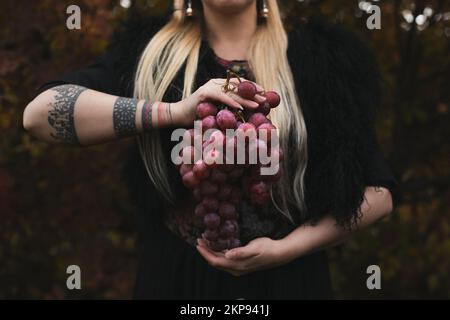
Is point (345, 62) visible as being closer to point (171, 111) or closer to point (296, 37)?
point (296, 37)

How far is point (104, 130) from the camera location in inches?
64.9

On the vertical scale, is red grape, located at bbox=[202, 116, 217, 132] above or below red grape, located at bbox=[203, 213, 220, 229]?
above

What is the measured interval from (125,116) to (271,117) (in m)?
0.33

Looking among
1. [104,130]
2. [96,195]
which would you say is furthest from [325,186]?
[96,195]

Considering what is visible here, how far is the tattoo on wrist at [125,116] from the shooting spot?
162 centimetres

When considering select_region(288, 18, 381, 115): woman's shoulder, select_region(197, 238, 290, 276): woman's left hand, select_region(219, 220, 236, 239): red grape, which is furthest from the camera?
select_region(288, 18, 381, 115): woman's shoulder

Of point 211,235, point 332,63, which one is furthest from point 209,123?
point 332,63

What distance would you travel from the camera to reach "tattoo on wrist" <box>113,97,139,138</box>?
5.33 feet

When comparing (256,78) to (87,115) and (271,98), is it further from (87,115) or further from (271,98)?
(87,115)

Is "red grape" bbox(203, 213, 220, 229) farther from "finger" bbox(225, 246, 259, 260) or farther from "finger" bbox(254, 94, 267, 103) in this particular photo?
"finger" bbox(254, 94, 267, 103)

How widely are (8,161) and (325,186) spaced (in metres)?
1.12

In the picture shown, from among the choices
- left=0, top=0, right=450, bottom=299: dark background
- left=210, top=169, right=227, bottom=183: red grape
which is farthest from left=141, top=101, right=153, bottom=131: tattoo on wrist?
left=0, top=0, right=450, bottom=299: dark background

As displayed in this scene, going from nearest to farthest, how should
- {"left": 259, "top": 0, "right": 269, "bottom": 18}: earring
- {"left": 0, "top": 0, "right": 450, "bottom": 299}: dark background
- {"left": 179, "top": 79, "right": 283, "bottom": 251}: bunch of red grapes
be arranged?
{"left": 179, "top": 79, "right": 283, "bottom": 251}: bunch of red grapes → {"left": 259, "top": 0, "right": 269, "bottom": 18}: earring → {"left": 0, "top": 0, "right": 450, "bottom": 299}: dark background

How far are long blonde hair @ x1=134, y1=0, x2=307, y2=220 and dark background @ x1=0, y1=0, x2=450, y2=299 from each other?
20.0 inches
